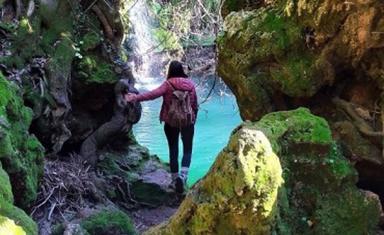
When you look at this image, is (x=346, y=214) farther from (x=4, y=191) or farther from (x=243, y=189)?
(x=4, y=191)

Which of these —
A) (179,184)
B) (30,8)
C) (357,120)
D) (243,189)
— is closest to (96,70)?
(30,8)

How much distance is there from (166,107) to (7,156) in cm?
255

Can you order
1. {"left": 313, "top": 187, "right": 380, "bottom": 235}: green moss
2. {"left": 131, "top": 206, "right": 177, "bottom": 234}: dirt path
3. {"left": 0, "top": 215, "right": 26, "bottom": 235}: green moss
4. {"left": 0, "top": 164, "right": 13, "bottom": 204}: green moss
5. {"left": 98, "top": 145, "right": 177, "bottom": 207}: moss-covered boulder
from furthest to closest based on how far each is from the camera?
1. {"left": 98, "top": 145, "right": 177, "bottom": 207}: moss-covered boulder
2. {"left": 131, "top": 206, "right": 177, "bottom": 234}: dirt path
3. {"left": 313, "top": 187, "right": 380, "bottom": 235}: green moss
4. {"left": 0, "top": 164, "right": 13, "bottom": 204}: green moss
5. {"left": 0, "top": 215, "right": 26, "bottom": 235}: green moss

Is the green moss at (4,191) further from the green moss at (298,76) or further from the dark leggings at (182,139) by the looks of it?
the dark leggings at (182,139)

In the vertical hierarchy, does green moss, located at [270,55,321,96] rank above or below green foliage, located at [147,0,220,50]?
below

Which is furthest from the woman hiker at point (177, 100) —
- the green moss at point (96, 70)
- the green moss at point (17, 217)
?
the green moss at point (17, 217)

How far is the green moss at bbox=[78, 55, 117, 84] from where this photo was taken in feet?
25.3

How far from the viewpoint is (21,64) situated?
6555 mm

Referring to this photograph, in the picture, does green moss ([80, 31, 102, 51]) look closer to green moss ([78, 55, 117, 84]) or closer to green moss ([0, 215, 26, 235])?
green moss ([78, 55, 117, 84])

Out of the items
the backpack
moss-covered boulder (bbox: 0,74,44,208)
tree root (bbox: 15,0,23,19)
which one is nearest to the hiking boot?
the backpack

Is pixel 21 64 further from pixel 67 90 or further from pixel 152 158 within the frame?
pixel 152 158

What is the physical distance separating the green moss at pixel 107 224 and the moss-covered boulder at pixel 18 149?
63 centimetres

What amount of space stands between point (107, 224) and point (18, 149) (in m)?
1.17

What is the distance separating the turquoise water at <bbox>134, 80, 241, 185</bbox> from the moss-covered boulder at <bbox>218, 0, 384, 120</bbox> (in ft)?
20.2
